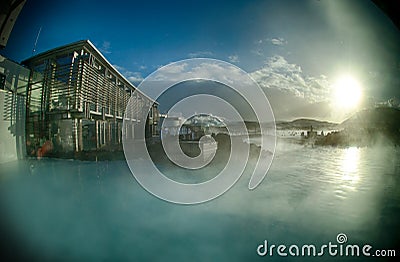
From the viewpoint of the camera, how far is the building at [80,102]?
1.24 metres

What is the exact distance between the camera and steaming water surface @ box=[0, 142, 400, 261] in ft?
4.13

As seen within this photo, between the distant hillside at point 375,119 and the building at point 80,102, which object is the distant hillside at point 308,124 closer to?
the distant hillside at point 375,119

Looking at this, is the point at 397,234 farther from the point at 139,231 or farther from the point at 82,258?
the point at 82,258

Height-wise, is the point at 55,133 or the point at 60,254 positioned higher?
the point at 55,133

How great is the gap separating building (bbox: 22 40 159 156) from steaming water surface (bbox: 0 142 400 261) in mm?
148

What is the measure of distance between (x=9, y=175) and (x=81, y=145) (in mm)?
552

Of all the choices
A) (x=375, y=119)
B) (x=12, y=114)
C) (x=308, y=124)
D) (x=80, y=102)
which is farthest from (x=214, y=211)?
(x=12, y=114)

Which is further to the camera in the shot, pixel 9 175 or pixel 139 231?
pixel 9 175

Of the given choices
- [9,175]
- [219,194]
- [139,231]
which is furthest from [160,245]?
[9,175]

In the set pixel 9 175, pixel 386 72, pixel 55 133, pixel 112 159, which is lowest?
pixel 9 175

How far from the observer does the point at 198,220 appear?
1293 millimetres

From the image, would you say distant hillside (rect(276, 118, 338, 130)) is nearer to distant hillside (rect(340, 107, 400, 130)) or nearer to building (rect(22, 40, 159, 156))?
distant hillside (rect(340, 107, 400, 130))

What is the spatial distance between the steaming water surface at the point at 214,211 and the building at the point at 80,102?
0.15 m

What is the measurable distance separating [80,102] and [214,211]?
1.04 m
